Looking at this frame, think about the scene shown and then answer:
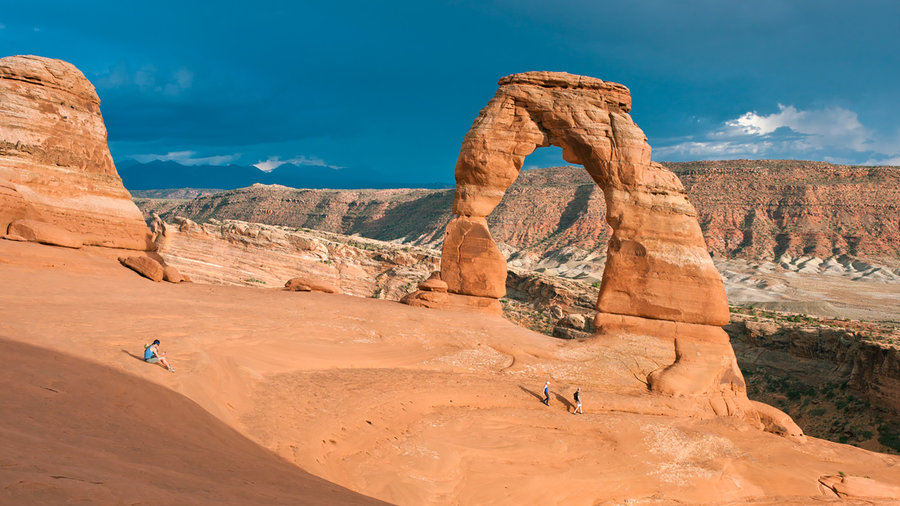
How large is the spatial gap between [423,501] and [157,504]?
549cm

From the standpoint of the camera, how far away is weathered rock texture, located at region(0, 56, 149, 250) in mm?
18094

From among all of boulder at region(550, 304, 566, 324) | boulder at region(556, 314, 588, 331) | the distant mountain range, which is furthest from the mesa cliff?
the distant mountain range

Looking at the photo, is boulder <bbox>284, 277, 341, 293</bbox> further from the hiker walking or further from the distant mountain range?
the distant mountain range

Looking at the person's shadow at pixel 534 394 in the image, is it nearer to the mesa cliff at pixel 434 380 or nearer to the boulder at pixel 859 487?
the mesa cliff at pixel 434 380

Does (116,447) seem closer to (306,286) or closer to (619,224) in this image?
(306,286)

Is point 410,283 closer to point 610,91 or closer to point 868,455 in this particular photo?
point 610,91

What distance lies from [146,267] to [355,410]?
11487 mm

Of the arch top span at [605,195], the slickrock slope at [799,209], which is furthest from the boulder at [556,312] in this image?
the slickrock slope at [799,209]

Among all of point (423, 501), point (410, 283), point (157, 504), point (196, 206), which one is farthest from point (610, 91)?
point (196, 206)

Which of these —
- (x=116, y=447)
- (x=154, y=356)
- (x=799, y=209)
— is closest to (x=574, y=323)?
(x=154, y=356)

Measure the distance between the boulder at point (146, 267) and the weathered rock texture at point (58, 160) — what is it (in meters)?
1.76

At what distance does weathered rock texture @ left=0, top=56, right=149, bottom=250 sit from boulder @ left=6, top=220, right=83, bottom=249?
0.84 ft

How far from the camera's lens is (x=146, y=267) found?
18.1 meters

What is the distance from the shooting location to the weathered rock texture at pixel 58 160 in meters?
18.1
